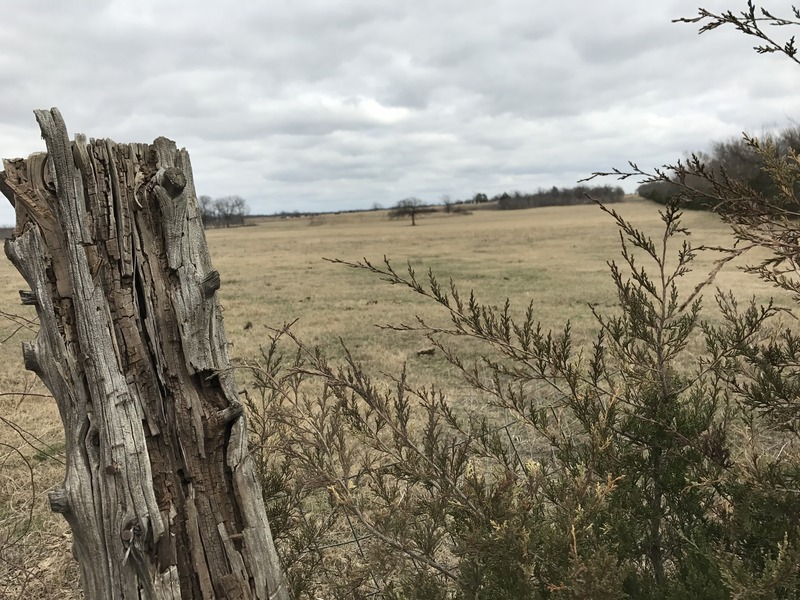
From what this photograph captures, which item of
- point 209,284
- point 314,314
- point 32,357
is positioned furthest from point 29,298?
point 314,314

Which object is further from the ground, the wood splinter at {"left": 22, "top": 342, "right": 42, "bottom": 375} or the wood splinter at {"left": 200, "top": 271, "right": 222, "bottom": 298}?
the wood splinter at {"left": 200, "top": 271, "right": 222, "bottom": 298}

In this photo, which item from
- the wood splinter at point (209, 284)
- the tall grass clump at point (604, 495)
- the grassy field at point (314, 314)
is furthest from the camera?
the grassy field at point (314, 314)

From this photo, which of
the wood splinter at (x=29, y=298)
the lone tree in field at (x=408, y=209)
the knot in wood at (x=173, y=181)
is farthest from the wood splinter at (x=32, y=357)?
the lone tree in field at (x=408, y=209)

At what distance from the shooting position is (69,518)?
5.90ft

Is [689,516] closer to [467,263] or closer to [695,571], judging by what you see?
[695,571]

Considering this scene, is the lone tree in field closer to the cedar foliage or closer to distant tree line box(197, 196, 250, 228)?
distant tree line box(197, 196, 250, 228)

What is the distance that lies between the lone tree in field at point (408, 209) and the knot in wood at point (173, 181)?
8264 centimetres

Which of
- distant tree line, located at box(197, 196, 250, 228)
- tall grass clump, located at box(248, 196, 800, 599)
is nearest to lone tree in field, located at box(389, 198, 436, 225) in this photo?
distant tree line, located at box(197, 196, 250, 228)

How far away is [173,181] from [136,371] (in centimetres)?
64

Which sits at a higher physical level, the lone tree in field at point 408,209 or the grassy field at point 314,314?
the lone tree in field at point 408,209

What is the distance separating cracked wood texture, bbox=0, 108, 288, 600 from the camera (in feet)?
5.74

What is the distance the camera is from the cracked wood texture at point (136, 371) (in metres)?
1.75

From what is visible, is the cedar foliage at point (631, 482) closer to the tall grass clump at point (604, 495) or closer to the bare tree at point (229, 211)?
the tall grass clump at point (604, 495)

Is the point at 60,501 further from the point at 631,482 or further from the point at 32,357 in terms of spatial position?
A: the point at 631,482
